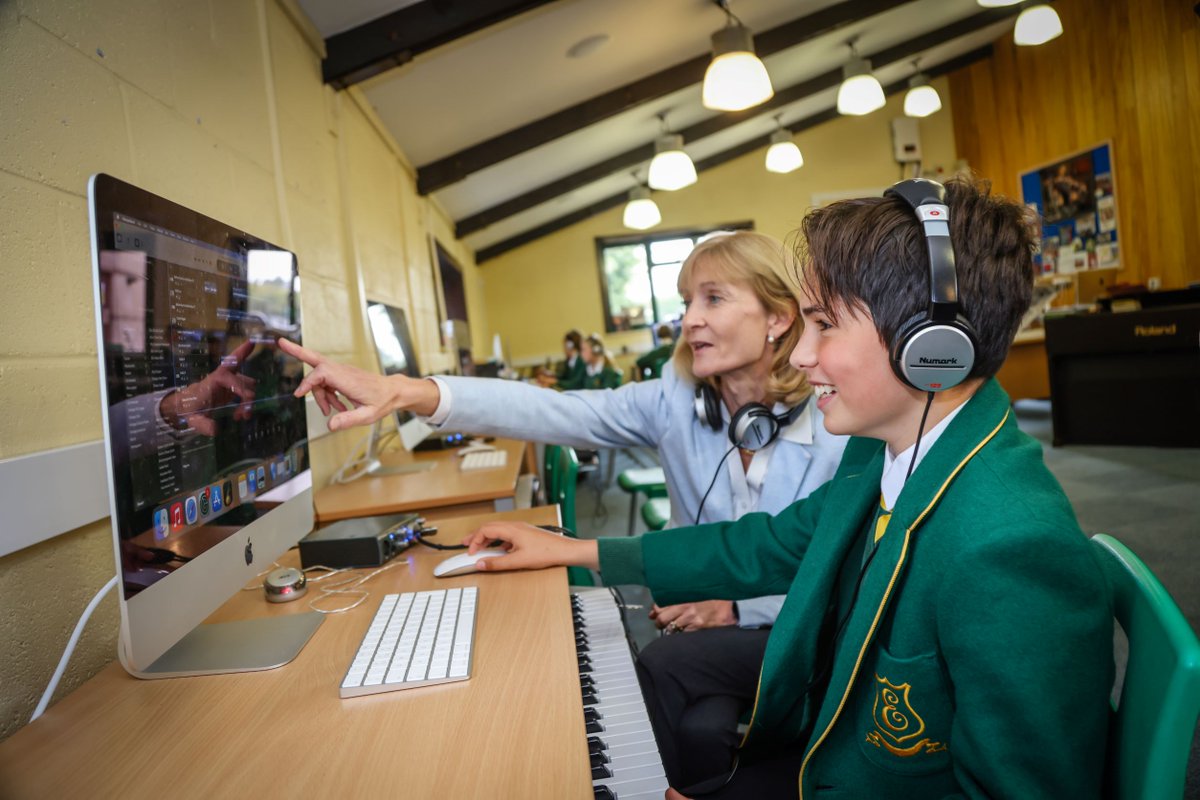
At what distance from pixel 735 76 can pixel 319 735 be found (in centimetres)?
345

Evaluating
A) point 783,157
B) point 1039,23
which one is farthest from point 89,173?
point 783,157

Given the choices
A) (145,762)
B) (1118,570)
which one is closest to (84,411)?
(145,762)

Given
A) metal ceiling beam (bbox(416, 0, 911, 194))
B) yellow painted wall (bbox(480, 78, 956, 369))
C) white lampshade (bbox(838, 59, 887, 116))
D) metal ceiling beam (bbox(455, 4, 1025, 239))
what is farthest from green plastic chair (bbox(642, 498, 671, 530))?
yellow painted wall (bbox(480, 78, 956, 369))

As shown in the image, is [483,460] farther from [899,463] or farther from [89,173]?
[899,463]

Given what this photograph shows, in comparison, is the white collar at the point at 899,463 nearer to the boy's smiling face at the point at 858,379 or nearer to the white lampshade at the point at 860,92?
the boy's smiling face at the point at 858,379

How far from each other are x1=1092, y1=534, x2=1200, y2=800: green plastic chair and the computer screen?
1847 mm

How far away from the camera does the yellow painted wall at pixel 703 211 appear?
8766mm

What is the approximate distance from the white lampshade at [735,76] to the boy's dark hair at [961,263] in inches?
112

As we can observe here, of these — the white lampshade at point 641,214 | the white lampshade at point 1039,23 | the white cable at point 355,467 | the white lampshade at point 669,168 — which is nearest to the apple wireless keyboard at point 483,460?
the white cable at point 355,467

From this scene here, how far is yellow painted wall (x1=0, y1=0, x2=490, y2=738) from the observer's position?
0.92m

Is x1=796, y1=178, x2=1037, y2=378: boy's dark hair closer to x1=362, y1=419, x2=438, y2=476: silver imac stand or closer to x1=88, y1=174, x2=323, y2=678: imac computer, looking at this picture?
x1=88, y1=174, x2=323, y2=678: imac computer

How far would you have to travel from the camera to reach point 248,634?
0.96 metres

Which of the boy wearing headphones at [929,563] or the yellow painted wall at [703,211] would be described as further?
the yellow painted wall at [703,211]

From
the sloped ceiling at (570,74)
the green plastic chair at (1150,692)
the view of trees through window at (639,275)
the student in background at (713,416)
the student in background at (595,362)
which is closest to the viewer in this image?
the green plastic chair at (1150,692)
